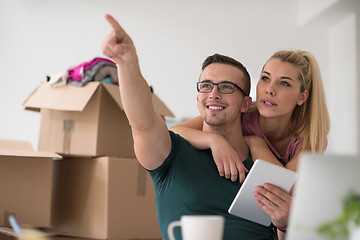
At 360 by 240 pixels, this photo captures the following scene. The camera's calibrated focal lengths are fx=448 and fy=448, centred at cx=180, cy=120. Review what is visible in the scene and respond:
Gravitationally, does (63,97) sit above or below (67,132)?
above

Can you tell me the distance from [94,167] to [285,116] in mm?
1020

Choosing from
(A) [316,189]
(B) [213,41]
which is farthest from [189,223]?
(B) [213,41]

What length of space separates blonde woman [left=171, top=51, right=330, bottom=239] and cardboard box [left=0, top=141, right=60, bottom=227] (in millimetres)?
795

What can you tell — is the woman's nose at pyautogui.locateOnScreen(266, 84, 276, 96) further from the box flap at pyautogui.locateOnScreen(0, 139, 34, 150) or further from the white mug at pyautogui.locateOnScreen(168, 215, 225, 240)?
the box flap at pyautogui.locateOnScreen(0, 139, 34, 150)

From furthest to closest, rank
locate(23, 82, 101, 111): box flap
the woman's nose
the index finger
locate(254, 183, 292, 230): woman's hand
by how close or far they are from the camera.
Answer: locate(23, 82, 101, 111): box flap
the woman's nose
locate(254, 183, 292, 230): woman's hand
the index finger

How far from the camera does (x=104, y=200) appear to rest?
2178 millimetres

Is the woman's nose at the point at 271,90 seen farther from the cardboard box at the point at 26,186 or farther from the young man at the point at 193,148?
the cardboard box at the point at 26,186

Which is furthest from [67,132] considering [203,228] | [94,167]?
[203,228]

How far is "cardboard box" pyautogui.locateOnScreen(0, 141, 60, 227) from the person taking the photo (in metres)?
1.96

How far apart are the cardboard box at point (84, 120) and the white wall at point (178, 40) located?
57.8 inches

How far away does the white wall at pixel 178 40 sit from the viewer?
3771 millimetres

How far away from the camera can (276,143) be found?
5.77ft

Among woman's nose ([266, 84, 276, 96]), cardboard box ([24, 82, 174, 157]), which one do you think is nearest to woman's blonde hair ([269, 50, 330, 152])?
woman's nose ([266, 84, 276, 96])

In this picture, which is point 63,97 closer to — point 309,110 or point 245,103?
point 245,103
